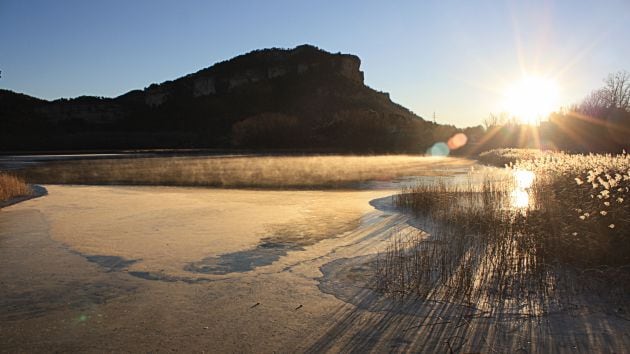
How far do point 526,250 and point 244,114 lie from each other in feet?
427

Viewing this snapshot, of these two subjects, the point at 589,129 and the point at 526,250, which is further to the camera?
the point at 589,129

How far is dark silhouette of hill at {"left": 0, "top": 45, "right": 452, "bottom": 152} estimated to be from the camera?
101 meters

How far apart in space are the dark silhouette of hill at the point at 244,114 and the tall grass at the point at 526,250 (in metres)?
76.3

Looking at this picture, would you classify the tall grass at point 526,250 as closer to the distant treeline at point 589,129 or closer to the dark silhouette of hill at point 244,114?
the distant treeline at point 589,129

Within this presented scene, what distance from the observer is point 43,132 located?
394ft

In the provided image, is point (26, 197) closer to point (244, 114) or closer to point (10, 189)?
point (10, 189)

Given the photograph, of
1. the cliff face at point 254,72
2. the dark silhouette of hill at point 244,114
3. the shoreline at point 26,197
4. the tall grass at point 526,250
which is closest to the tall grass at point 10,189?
the shoreline at point 26,197

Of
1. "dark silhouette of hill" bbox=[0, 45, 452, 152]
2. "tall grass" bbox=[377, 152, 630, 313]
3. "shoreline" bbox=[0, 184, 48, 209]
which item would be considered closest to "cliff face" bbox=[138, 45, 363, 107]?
"dark silhouette of hill" bbox=[0, 45, 452, 152]

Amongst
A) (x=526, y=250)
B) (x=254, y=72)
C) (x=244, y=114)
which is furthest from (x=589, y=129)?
(x=254, y=72)

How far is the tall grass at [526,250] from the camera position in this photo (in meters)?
6.54

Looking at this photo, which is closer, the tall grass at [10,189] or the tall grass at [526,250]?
the tall grass at [526,250]

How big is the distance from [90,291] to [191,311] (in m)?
1.78

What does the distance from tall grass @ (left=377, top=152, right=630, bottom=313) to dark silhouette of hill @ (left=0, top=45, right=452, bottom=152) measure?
76.3 metres

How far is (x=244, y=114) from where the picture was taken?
13462cm
